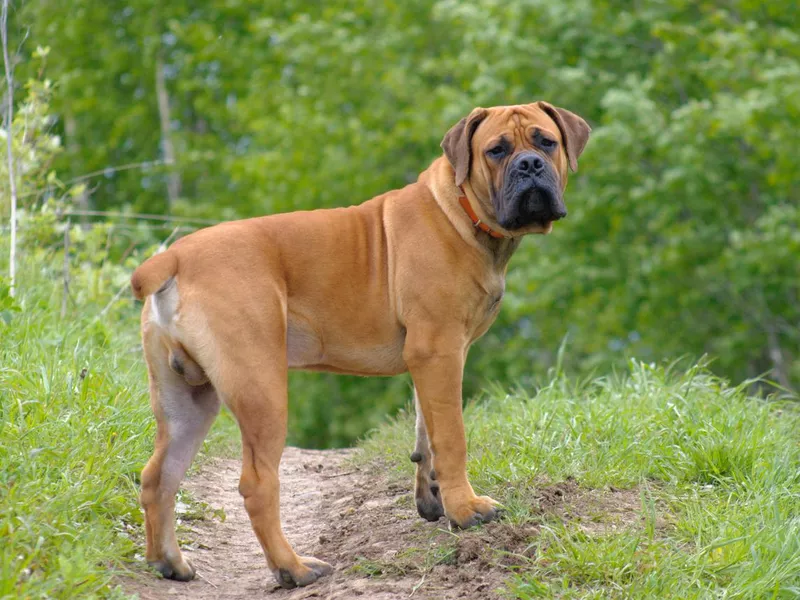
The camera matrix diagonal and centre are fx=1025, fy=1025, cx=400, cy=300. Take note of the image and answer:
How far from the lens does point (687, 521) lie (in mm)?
4652

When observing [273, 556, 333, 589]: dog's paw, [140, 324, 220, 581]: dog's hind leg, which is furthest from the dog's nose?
[273, 556, 333, 589]: dog's paw

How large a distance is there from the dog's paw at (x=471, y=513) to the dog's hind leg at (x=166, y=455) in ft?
4.08

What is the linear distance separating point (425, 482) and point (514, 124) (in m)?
1.87

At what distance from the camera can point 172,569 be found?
4.68 meters

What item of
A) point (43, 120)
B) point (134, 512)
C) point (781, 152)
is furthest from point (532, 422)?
point (781, 152)

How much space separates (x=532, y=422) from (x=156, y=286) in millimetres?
2766

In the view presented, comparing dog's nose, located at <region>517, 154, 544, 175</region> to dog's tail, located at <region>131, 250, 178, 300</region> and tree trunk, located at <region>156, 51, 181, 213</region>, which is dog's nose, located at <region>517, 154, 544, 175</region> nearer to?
dog's tail, located at <region>131, 250, 178, 300</region>

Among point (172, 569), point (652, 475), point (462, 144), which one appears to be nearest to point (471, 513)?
point (652, 475)

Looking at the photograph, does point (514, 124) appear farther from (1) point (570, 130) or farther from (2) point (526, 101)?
(2) point (526, 101)

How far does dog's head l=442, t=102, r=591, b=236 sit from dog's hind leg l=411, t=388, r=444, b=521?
1058mm

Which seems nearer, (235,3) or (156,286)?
(156,286)

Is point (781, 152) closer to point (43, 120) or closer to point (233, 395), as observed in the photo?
point (43, 120)

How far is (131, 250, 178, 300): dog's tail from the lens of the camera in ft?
14.5

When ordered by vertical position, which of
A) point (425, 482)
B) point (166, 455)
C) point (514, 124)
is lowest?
point (425, 482)
